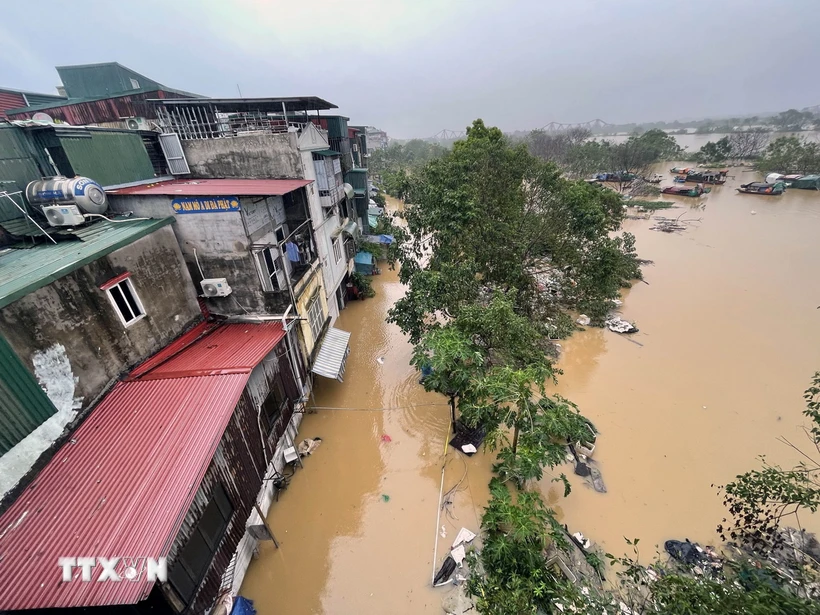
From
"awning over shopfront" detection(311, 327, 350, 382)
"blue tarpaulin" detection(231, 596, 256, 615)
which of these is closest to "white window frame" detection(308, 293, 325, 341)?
"awning over shopfront" detection(311, 327, 350, 382)

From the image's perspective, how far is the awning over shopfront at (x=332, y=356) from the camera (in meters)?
12.1

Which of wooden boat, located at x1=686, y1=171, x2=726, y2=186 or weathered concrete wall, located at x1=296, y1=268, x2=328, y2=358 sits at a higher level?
weathered concrete wall, located at x1=296, y1=268, x2=328, y2=358

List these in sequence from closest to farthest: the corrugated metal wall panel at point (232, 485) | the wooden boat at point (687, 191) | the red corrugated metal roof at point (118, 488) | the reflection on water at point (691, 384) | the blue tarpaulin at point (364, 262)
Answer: the red corrugated metal roof at point (118, 488) → the corrugated metal wall panel at point (232, 485) → the reflection on water at point (691, 384) → the blue tarpaulin at point (364, 262) → the wooden boat at point (687, 191)

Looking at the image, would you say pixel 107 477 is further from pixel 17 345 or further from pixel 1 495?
pixel 17 345

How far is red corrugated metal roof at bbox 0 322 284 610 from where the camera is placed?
14.1 ft

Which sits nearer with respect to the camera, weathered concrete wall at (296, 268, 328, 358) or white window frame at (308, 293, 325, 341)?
weathered concrete wall at (296, 268, 328, 358)

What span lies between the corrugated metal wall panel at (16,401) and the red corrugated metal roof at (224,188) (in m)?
5.04

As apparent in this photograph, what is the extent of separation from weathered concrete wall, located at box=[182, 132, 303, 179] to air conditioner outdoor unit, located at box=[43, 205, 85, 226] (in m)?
4.42

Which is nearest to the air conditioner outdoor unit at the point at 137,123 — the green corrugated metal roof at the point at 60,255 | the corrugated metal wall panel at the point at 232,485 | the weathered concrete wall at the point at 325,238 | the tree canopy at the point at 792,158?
the weathered concrete wall at the point at 325,238

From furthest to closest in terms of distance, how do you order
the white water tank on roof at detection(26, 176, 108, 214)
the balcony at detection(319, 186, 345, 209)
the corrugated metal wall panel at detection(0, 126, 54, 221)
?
the balcony at detection(319, 186, 345, 209), the white water tank on roof at detection(26, 176, 108, 214), the corrugated metal wall panel at detection(0, 126, 54, 221)

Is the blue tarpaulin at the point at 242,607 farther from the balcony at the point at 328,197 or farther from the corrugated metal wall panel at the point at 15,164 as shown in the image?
the balcony at the point at 328,197

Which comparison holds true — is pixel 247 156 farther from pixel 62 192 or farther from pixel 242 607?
pixel 242 607

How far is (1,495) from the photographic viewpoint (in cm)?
481

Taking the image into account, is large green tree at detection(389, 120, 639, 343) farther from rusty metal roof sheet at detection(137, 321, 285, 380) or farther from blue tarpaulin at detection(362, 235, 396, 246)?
blue tarpaulin at detection(362, 235, 396, 246)
